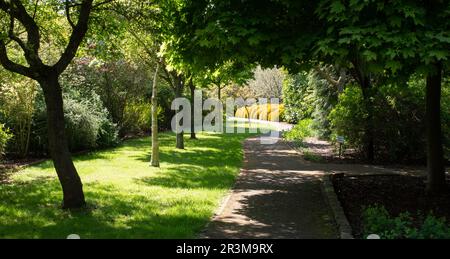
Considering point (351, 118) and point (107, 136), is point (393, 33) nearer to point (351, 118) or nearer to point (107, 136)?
point (351, 118)

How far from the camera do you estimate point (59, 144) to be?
844cm

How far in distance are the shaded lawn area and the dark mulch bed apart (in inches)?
98.6

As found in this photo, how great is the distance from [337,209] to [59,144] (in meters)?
4.96

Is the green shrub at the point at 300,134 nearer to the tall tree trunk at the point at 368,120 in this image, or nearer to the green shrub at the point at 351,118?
the green shrub at the point at 351,118

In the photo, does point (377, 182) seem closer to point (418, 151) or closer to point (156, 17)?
point (418, 151)

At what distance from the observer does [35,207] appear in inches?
347

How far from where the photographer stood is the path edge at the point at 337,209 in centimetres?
692

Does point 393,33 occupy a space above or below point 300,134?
above

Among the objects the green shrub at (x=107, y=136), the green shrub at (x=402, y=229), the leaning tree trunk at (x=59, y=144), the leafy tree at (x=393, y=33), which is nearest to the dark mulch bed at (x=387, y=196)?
the green shrub at (x=402, y=229)

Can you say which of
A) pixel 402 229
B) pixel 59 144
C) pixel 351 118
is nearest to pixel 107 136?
pixel 351 118

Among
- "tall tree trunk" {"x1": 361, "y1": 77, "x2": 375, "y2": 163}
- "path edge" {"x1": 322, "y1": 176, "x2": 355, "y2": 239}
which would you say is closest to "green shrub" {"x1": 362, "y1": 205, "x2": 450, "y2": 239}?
"path edge" {"x1": 322, "y1": 176, "x2": 355, "y2": 239}

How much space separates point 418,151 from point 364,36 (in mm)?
9733

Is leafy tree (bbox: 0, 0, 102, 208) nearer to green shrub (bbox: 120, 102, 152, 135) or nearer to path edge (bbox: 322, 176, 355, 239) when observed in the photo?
path edge (bbox: 322, 176, 355, 239)

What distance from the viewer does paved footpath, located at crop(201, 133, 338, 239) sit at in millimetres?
7274
